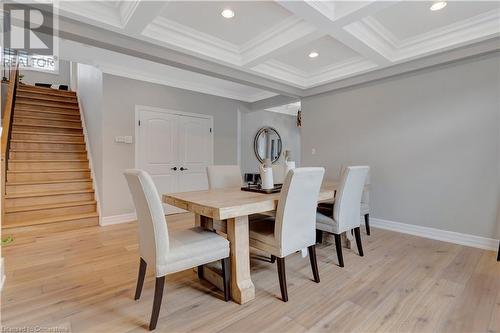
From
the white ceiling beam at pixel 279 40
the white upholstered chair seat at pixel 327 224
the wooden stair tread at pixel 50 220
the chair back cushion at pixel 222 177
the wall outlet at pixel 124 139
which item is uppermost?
the white ceiling beam at pixel 279 40

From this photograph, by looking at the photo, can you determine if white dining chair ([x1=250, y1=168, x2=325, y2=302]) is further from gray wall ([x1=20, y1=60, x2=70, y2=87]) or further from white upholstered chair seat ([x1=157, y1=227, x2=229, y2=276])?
gray wall ([x1=20, y1=60, x2=70, y2=87])

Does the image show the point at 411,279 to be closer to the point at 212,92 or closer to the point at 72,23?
the point at 72,23

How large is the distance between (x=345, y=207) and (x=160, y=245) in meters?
1.66

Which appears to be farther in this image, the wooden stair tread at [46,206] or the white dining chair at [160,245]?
the wooden stair tread at [46,206]

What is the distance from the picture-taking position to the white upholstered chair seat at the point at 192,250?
5.10ft

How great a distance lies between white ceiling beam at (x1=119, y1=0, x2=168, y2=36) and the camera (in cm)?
208

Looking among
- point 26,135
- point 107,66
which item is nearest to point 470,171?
point 107,66

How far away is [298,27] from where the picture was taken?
263 centimetres

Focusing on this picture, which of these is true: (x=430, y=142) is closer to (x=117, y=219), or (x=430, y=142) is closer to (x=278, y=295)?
(x=278, y=295)

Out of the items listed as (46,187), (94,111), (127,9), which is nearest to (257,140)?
(94,111)

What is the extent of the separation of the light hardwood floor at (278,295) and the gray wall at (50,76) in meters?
6.45

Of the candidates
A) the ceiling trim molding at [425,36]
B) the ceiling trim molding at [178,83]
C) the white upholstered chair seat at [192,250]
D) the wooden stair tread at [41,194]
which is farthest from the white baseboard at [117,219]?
the ceiling trim molding at [425,36]

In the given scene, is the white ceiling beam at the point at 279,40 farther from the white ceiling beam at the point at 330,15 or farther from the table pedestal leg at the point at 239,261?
the table pedestal leg at the point at 239,261

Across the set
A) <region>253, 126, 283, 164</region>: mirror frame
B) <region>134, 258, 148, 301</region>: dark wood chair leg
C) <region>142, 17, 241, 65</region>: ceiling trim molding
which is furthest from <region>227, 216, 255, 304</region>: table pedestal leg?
<region>253, 126, 283, 164</region>: mirror frame
